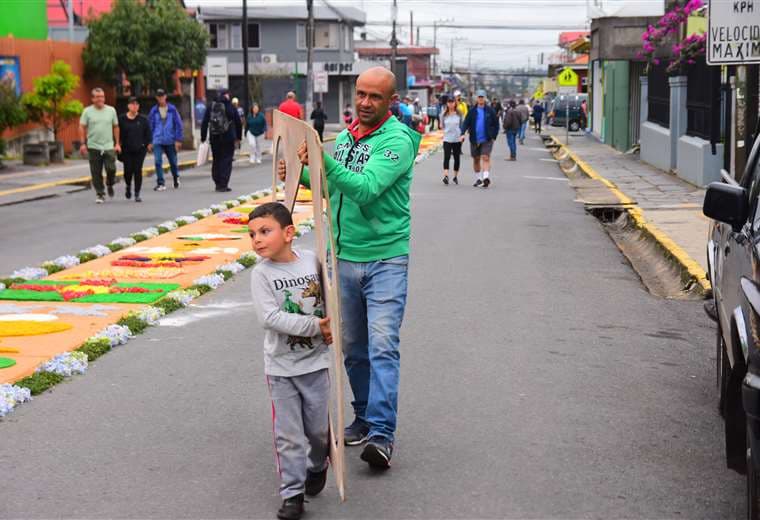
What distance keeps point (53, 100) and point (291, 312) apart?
28571 mm

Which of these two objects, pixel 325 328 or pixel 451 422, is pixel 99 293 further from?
pixel 325 328

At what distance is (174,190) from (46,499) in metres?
18.6

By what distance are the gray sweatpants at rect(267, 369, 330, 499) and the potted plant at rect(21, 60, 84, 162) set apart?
27.4 meters

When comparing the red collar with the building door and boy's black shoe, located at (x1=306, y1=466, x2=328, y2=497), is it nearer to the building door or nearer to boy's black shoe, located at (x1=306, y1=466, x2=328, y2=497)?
boy's black shoe, located at (x1=306, y1=466, x2=328, y2=497)

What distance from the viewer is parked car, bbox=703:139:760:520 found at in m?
4.32

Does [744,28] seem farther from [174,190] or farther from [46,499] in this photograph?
[174,190]

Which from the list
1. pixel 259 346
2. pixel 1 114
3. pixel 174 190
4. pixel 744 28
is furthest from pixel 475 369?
pixel 1 114

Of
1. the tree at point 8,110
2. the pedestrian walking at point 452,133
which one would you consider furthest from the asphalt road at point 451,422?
the tree at point 8,110

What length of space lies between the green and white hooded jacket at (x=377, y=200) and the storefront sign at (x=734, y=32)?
6083 mm

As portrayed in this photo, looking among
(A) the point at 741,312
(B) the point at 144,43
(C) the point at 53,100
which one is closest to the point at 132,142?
(C) the point at 53,100

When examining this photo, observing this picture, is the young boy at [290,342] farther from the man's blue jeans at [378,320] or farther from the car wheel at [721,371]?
the car wheel at [721,371]

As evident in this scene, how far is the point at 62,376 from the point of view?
7.70 m

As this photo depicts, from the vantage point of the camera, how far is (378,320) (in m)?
5.73

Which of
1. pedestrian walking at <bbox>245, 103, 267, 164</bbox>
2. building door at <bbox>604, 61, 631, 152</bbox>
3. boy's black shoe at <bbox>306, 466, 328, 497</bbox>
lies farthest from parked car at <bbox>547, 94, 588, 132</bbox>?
boy's black shoe at <bbox>306, 466, 328, 497</bbox>
